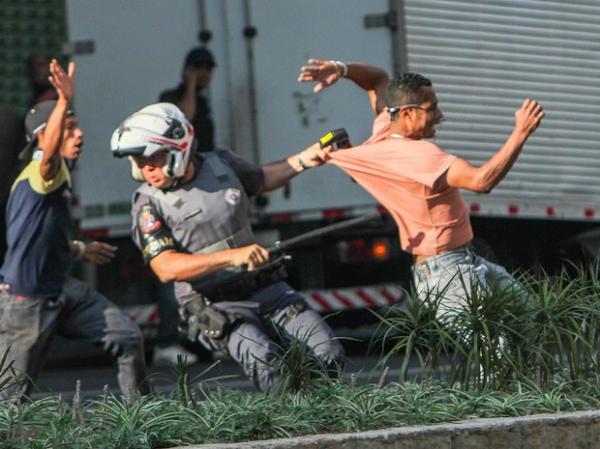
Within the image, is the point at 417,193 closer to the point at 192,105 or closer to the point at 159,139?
the point at 159,139

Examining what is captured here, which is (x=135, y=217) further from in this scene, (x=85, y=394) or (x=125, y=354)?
(x=85, y=394)

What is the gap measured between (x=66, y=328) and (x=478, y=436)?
3.07 meters

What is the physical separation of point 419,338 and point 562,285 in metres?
0.67

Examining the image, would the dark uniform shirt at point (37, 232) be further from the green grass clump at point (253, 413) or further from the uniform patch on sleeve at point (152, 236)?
the green grass clump at point (253, 413)

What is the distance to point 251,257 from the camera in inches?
304

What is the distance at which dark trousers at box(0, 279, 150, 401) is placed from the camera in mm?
8734

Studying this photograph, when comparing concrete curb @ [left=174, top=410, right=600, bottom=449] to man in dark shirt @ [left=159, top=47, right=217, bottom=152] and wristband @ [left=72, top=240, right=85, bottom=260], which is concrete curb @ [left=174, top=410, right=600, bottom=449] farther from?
man in dark shirt @ [left=159, top=47, right=217, bottom=152]

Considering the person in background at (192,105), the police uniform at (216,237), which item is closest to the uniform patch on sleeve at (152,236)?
the police uniform at (216,237)

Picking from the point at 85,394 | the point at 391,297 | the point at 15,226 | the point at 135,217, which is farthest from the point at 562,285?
the point at 391,297

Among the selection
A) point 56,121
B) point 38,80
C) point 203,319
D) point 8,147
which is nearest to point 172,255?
point 203,319

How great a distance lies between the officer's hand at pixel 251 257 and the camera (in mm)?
7711

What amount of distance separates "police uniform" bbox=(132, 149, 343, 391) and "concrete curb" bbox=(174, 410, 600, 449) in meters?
1.51

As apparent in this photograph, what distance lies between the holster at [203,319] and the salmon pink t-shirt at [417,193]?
85 cm

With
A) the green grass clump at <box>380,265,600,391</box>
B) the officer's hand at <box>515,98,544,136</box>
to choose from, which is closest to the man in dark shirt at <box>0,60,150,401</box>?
the green grass clump at <box>380,265,600,391</box>
